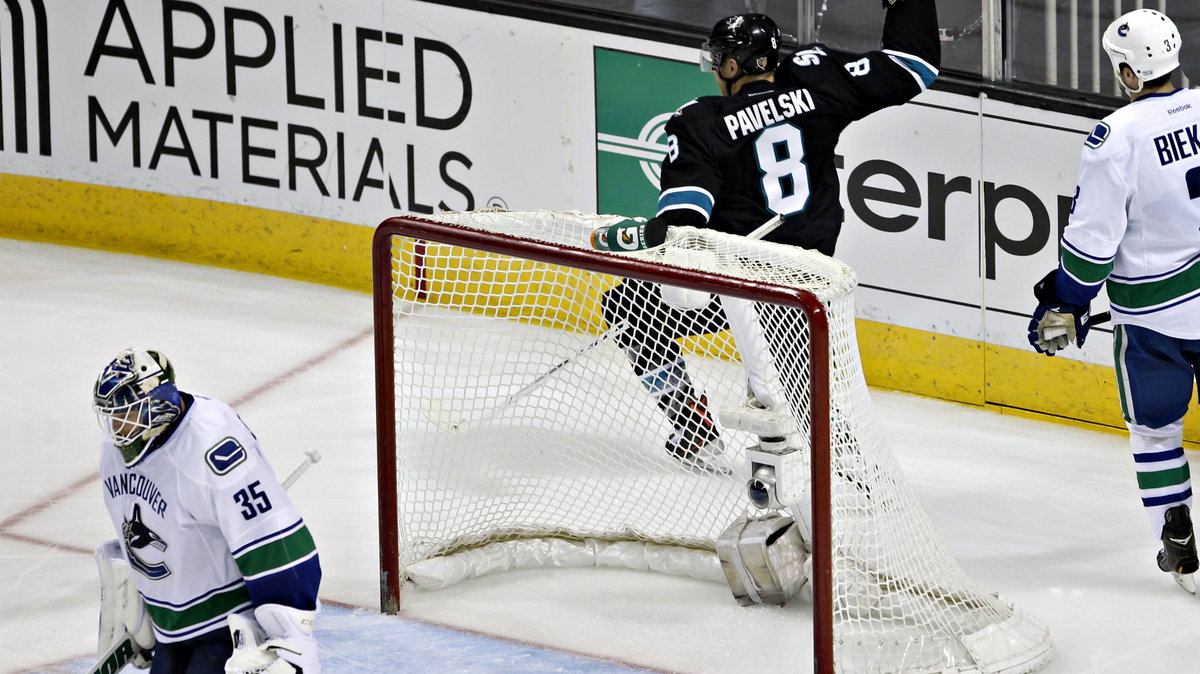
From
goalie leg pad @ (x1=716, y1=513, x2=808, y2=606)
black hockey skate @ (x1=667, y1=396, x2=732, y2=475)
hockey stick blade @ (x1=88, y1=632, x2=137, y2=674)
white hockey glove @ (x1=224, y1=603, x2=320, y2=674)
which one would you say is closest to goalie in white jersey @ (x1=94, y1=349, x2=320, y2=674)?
white hockey glove @ (x1=224, y1=603, x2=320, y2=674)

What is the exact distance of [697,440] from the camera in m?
5.11

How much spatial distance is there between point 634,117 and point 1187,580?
258 centimetres

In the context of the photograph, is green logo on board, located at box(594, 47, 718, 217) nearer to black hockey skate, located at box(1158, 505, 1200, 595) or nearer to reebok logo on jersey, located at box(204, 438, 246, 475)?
black hockey skate, located at box(1158, 505, 1200, 595)

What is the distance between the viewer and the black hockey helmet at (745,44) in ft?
16.9

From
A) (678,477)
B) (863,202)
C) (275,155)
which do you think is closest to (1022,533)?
(678,477)

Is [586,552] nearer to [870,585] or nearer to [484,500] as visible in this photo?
[484,500]

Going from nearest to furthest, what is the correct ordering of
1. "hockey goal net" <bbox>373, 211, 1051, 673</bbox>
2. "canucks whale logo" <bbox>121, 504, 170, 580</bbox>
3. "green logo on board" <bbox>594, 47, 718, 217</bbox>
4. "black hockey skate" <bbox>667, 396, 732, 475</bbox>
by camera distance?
"canucks whale logo" <bbox>121, 504, 170, 580</bbox>
"hockey goal net" <bbox>373, 211, 1051, 673</bbox>
"black hockey skate" <bbox>667, 396, 732, 475</bbox>
"green logo on board" <bbox>594, 47, 718, 217</bbox>

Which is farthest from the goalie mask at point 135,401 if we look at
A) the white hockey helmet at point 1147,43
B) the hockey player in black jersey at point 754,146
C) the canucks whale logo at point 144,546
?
the white hockey helmet at point 1147,43

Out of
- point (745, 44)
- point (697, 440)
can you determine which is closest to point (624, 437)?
point (697, 440)

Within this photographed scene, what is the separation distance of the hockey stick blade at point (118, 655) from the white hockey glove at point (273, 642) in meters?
0.34

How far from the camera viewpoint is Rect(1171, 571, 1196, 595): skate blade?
479 cm

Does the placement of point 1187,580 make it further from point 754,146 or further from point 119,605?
point 119,605

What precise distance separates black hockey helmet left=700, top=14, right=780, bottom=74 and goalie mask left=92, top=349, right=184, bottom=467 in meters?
2.14

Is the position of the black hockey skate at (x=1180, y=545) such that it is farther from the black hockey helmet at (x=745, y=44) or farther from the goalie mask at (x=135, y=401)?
the goalie mask at (x=135, y=401)
